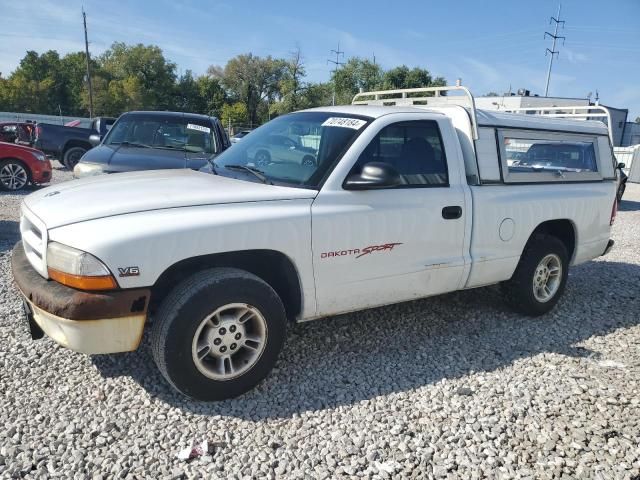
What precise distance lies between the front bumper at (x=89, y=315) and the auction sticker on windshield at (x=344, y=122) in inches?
70.6

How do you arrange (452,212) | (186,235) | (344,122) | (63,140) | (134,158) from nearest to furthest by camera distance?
(186,235) < (344,122) < (452,212) < (134,158) < (63,140)

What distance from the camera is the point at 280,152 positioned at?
371 cm

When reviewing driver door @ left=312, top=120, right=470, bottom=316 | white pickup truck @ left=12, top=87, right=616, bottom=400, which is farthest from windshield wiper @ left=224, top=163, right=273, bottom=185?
driver door @ left=312, top=120, right=470, bottom=316

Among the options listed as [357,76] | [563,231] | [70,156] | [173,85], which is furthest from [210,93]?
[563,231]

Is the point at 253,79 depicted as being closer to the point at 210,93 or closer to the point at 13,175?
the point at 210,93

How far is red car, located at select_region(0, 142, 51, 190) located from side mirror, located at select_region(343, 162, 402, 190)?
10114mm

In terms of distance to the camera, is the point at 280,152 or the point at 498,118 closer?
the point at 280,152

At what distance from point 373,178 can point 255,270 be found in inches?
39.1

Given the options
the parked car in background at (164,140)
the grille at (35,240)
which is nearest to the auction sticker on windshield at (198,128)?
the parked car in background at (164,140)

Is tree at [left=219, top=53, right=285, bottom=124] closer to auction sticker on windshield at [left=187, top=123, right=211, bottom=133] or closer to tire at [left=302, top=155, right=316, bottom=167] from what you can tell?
auction sticker on windshield at [left=187, top=123, right=211, bottom=133]

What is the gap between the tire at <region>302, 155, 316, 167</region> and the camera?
135 inches

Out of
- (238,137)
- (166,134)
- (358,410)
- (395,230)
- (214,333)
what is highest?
(166,134)

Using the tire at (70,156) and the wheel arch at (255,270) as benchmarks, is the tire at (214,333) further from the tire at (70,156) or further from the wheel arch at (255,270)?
the tire at (70,156)

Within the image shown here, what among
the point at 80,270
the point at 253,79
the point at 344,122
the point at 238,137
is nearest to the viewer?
the point at 80,270
